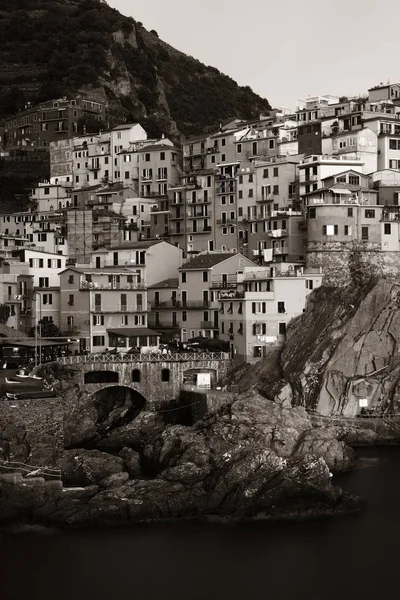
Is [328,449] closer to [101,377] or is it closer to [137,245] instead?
[101,377]

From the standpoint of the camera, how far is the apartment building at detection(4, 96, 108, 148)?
122688mm

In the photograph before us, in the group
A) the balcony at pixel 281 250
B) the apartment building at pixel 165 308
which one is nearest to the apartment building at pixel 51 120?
the balcony at pixel 281 250

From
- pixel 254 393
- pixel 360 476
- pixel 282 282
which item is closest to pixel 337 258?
pixel 282 282

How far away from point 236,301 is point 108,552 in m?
29.4

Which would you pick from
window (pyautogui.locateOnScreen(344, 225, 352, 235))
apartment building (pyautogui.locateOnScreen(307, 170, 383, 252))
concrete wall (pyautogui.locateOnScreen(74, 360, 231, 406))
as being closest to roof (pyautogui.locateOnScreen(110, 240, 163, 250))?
apartment building (pyautogui.locateOnScreen(307, 170, 383, 252))

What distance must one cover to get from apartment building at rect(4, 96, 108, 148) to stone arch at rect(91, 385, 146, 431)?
57.3 meters

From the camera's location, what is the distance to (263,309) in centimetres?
7056

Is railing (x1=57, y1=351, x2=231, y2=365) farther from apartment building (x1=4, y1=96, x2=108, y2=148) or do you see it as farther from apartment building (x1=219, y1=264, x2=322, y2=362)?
apartment building (x1=4, y1=96, x2=108, y2=148)

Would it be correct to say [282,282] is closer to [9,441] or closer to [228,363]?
[228,363]

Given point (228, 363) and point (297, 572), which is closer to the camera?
point (297, 572)

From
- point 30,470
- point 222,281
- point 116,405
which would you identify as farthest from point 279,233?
point 30,470

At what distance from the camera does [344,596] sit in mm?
40406

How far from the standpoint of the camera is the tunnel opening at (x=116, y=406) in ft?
215

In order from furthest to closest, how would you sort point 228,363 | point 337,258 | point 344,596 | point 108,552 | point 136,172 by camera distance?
point 136,172 → point 337,258 → point 228,363 → point 108,552 → point 344,596
